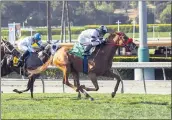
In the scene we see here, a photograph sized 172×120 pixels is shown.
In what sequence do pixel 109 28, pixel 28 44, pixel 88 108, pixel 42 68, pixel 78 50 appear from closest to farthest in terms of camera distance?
pixel 88 108 → pixel 78 50 → pixel 42 68 → pixel 28 44 → pixel 109 28

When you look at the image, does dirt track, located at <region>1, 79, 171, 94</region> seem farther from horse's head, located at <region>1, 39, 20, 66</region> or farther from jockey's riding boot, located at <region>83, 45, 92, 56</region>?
jockey's riding boot, located at <region>83, 45, 92, 56</region>

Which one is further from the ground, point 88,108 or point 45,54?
point 45,54

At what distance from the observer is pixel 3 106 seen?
34.0ft

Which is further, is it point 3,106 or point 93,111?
point 3,106

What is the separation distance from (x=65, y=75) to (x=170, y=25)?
57.7ft

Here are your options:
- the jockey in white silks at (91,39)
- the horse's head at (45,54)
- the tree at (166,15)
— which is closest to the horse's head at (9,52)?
the horse's head at (45,54)

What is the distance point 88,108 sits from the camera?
9.83 metres

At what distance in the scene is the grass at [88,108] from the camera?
8680 millimetres

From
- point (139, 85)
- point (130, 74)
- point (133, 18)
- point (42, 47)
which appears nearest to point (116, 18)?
point (133, 18)

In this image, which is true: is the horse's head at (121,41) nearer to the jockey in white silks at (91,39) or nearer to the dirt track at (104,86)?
the jockey in white silks at (91,39)

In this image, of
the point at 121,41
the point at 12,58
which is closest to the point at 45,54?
the point at 12,58

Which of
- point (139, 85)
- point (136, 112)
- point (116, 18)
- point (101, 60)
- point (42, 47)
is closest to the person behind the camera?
point (136, 112)

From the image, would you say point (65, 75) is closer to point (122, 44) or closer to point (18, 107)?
point (122, 44)

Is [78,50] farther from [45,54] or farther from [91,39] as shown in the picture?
[45,54]
